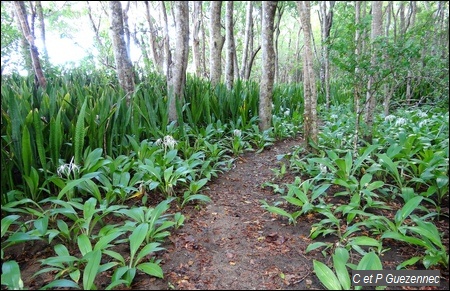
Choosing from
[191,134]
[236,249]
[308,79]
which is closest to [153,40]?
[191,134]

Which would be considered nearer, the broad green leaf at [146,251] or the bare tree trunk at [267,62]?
the broad green leaf at [146,251]

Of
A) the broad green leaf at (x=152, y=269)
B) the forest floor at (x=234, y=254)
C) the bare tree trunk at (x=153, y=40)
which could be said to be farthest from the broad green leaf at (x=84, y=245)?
the bare tree trunk at (x=153, y=40)

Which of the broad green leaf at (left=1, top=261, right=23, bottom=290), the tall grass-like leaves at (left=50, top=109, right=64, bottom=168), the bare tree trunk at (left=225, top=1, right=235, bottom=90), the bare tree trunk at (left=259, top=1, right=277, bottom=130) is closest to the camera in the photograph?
the broad green leaf at (left=1, top=261, right=23, bottom=290)

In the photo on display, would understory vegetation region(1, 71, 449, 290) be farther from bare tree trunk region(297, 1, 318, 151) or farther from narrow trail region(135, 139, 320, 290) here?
bare tree trunk region(297, 1, 318, 151)

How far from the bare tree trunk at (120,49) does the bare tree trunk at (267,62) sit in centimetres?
159

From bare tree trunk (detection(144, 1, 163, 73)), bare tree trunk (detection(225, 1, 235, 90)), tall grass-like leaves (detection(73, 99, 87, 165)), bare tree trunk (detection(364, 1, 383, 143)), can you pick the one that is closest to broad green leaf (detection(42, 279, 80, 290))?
tall grass-like leaves (detection(73, 99, 87, 165))

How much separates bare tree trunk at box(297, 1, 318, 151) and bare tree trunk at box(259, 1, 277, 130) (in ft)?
2.83

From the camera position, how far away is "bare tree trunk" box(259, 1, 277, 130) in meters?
3.49

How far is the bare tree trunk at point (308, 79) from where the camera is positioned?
2.65 meters

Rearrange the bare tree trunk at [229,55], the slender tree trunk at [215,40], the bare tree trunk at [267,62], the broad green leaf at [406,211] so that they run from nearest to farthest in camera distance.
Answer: the broad green leaf at [406,211]
the bare tree trunk at [267,62]
the slender tree trunk at [215,40]
the bare tree trunk at [229,55]

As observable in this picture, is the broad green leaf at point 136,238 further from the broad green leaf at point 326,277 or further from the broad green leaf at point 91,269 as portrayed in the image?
the broad green leaf at point 326,277

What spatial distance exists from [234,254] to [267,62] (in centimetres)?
269

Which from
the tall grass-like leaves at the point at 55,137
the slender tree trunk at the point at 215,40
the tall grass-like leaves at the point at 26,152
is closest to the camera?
the tall grass-like leaves at the point at 26,152

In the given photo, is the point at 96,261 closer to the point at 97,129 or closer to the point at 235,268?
the point at 235,268
